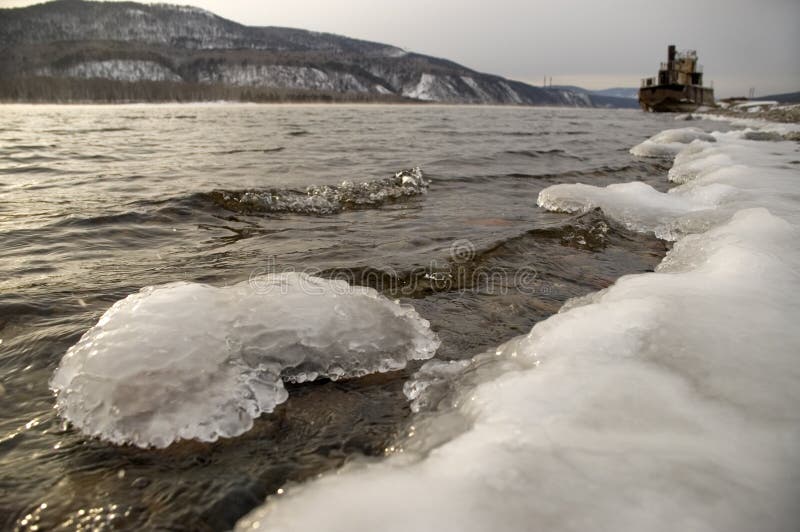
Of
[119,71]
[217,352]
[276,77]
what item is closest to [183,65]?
[119,71]

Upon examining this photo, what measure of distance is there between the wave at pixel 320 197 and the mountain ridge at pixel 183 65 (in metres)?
72.8

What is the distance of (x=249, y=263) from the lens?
10.9 feet

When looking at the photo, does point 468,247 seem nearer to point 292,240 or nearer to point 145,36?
point 292,240

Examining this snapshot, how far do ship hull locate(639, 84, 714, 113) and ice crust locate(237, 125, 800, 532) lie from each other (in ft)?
156

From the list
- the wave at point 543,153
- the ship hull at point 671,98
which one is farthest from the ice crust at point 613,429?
the ship hull at point 671,98

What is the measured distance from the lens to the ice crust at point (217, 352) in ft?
4.98

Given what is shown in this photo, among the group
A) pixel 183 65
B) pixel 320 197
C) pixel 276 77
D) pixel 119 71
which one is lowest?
pixel 320 197

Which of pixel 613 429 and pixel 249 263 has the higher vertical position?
pixel 249 263

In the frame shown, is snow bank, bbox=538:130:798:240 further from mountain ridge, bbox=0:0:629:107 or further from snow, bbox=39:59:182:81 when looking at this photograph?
snow, bbox=39:59:182:81

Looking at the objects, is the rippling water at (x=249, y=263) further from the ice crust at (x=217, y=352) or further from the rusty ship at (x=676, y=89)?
the rusty ship at (x=676, y=89)

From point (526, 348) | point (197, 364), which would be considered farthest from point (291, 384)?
point (526, 348)

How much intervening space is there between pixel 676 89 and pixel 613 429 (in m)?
49.1

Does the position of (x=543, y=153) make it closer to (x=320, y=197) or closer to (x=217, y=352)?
(x=320, y=197)

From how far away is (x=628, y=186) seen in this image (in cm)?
527
